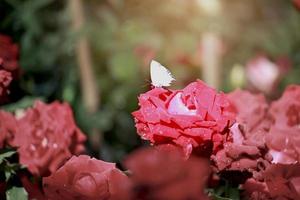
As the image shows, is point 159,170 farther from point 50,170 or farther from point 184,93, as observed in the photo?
point 50,170

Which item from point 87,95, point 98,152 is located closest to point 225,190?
point 98,152

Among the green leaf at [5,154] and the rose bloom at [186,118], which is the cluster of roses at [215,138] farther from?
the green leaf at [5,154]

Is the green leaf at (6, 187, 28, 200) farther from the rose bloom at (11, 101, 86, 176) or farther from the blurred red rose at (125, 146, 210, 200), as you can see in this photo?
the blurred red rose at (125, 146, 210, 200)

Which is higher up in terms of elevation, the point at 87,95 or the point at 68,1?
the point at 68,1

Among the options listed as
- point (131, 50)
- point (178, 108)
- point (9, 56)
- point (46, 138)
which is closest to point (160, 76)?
point (178, 108)

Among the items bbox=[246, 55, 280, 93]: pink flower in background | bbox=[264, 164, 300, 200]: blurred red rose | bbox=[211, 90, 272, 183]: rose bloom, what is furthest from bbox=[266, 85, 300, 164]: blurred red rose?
bbox=[246, 55, 280, 93]: pink flower in background

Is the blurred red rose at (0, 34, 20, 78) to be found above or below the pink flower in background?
above
